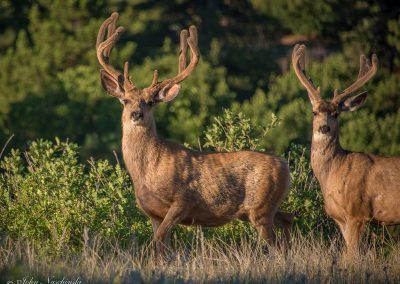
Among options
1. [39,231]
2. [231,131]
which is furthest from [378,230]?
[39,231]

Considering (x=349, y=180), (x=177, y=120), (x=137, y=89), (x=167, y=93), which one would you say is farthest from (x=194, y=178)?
(x=177, y=120)

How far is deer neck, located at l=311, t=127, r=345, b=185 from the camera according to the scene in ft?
45.2

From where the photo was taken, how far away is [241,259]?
39.1 feet

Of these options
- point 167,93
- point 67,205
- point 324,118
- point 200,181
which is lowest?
point 67,205

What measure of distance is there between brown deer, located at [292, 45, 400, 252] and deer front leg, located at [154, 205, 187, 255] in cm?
181

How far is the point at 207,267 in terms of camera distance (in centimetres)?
1133

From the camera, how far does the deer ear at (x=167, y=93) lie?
539 inches

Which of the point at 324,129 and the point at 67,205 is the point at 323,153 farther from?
the point at 67,205

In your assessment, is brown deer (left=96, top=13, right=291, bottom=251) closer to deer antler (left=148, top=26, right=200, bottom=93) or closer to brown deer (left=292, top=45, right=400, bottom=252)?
deer antler (left=148, top=26, right=200, bottom=93)

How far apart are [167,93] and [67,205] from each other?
1.84 metres

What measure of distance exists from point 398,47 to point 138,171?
18.6 meters

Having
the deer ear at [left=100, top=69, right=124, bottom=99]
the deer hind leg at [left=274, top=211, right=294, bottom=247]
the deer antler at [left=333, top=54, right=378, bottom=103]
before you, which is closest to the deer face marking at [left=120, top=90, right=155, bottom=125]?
the deer ear at [left=100, top=69, right=124, bottom=99]

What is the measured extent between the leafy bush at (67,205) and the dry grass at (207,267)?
3.19ft

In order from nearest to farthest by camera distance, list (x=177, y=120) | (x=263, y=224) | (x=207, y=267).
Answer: (x=207, y=267) < (x=263, y=224) < (x=177, y=120)
